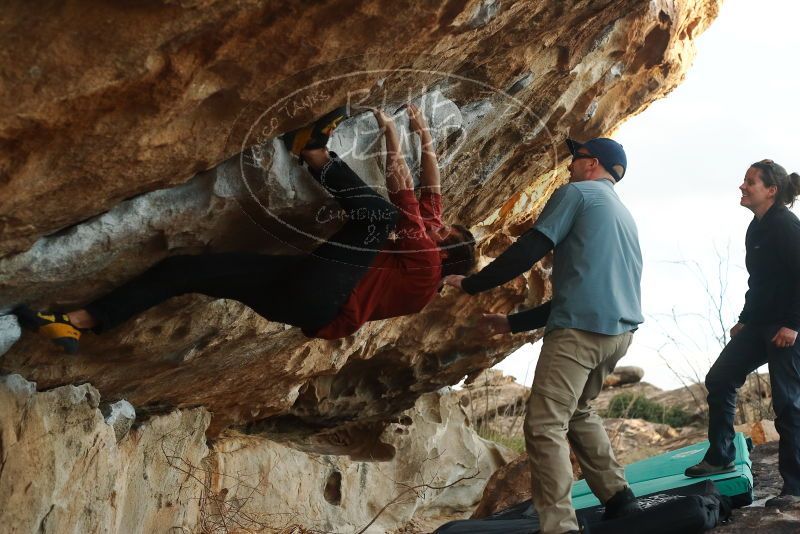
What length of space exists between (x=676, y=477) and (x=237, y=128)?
3713mm

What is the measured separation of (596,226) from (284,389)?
11.9 ft

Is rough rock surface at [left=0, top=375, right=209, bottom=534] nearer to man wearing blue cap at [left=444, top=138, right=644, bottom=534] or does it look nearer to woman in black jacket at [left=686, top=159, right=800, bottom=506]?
man wearing blue cap at [left=444, top=138, right=644, bottom=534]

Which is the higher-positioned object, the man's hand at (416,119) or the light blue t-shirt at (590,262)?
the man's hand at (416,119)

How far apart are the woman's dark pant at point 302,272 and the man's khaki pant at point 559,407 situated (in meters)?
1.01

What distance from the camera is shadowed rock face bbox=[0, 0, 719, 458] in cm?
308

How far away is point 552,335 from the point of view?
14.4 ft

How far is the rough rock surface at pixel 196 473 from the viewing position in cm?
462

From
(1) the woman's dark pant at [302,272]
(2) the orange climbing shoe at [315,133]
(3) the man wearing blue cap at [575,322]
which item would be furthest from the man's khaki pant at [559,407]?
(2) the orange climbing shoe at [315,133]

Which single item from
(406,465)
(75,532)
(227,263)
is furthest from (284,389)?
(227,263)

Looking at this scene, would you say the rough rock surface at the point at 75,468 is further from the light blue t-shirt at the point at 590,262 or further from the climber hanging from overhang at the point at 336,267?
the light blue t-shirt at the point at 590,262

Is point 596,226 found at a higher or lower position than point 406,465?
higher

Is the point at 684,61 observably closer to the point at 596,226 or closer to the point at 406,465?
the point at 596,226

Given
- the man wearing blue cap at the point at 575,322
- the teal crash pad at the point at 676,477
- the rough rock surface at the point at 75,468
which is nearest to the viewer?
the man wearing blue cap at the point at 575,322

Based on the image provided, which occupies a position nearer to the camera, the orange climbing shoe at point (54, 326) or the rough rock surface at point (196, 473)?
the orange climbing shoe at point (54, 326)
